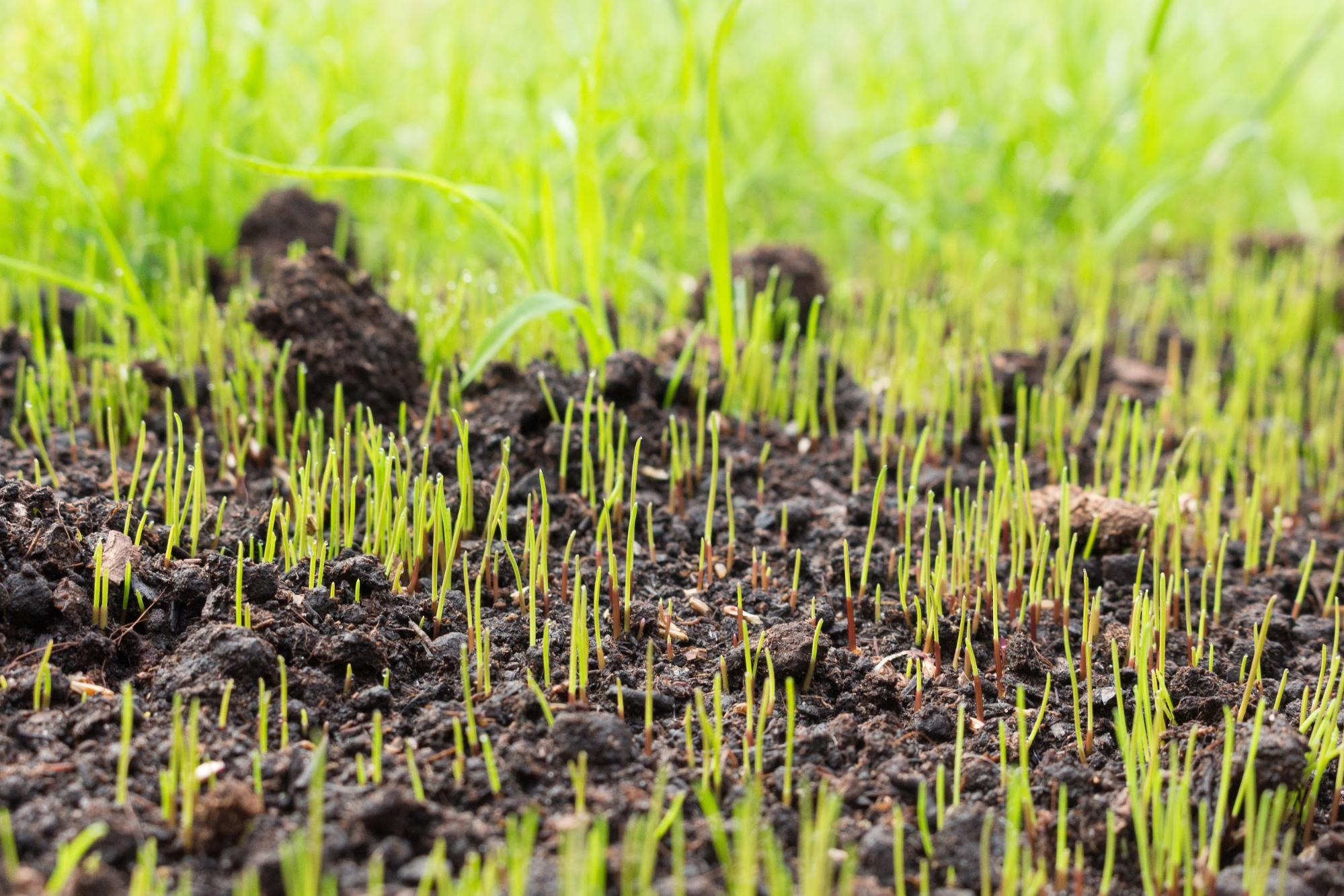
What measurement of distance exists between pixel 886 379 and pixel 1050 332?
0.89 meters

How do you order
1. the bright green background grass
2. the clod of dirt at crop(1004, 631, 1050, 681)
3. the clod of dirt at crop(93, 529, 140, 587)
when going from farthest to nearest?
the bright green background grass, the clod of dirt at crop(1004, 631, 1050, 681), the clod of dirt at crop(93, 529, 140, 587)

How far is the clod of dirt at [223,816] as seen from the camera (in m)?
1.50

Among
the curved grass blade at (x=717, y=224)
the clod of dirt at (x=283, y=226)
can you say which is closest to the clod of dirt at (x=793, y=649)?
the curved grass blade at (x=717, y=224)

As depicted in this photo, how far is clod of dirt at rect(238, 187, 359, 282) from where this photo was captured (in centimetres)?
370

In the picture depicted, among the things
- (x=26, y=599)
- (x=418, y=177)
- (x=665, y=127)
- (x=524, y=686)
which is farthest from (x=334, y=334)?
(x=665, y=127)

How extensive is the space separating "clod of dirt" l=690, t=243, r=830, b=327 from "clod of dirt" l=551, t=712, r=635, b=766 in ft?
6.65

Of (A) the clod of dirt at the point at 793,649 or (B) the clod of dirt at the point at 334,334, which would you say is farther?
(B) the clod of dirt at the point at 334,334

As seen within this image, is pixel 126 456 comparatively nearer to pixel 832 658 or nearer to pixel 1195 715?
pixel 832 658

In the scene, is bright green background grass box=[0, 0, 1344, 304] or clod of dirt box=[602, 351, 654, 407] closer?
clod of dirt box=[602, 351, 654, 407]

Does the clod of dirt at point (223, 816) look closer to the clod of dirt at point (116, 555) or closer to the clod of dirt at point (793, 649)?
the clod of dirt at point (116, 555)

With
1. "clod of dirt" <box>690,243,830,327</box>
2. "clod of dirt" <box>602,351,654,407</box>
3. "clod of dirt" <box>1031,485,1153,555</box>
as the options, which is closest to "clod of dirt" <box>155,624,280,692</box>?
"clod of dirt" <box>602,351,654,407</box>

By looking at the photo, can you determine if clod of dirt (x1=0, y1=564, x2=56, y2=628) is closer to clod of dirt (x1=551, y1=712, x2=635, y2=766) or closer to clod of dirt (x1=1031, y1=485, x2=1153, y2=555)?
clod of dirt (x1=551, y1=712, x2=635, y2=766)

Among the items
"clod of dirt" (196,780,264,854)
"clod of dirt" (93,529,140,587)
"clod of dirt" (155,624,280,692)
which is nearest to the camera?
"clod of dirt" (196,780,264,854)

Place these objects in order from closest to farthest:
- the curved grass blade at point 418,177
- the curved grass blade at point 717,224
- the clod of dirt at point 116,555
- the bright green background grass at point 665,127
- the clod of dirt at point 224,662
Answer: the clod of dirt at point 224,662 → the clod of dirt at point 116,555 → the curved grass blade at point 418,177 → the curved grass blade at point 717,224 → the bright green background grass at point 665,127
